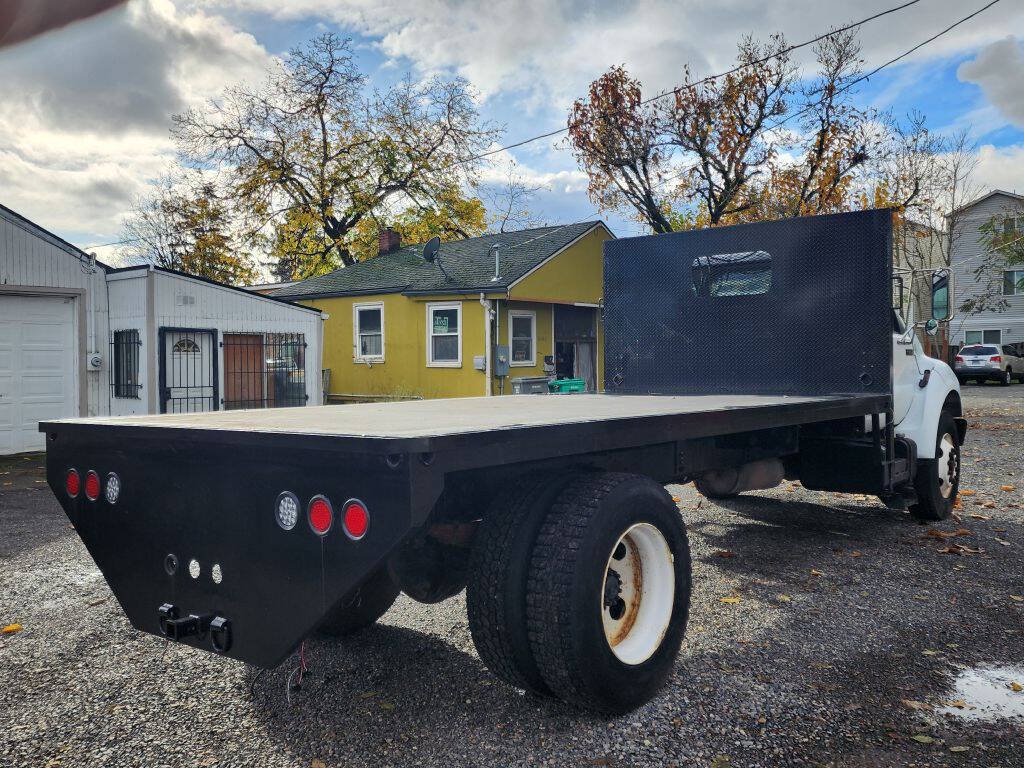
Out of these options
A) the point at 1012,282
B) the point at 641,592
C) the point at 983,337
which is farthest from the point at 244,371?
the point at 983,337

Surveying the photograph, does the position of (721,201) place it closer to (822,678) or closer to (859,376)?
(859,376)

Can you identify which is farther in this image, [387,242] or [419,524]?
[387,242]

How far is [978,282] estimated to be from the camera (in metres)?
38.8

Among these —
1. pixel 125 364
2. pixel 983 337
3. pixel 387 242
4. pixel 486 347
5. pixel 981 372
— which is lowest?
pixel 981 372

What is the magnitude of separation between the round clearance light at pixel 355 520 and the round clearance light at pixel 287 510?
0.23 metres

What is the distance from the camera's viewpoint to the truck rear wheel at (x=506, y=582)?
2.87m

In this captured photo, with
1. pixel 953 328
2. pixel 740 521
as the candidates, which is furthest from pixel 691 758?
pixel 953 328

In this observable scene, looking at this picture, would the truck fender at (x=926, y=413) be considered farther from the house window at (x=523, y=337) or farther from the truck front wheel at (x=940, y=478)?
the house window at (x=523, y=337)

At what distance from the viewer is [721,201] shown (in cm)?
2361

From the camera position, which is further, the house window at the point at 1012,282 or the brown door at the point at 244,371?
the house window at the point at 1012,282

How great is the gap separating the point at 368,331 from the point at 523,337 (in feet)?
15.0

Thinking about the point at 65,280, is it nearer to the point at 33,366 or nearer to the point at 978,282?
the point at 33,366

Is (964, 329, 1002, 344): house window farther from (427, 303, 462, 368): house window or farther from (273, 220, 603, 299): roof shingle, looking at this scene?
(427, 303, 462, 368): house window

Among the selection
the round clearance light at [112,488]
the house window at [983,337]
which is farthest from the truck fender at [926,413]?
the house window at [983,337]
